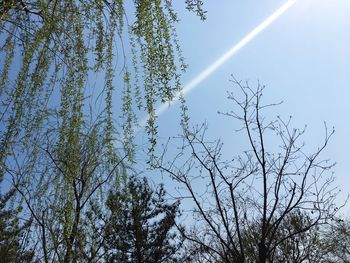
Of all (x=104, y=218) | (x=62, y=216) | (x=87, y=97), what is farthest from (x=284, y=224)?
(x=87, y=97)

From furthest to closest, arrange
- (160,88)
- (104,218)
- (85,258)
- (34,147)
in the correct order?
(104,218)
(85,258)
(34,147)
(160,88)

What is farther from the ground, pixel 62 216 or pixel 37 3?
pixel 37 3

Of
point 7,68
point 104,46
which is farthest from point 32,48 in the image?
point 104,46

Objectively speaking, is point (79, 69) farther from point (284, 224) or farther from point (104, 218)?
point (284, 224)

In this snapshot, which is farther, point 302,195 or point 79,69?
point 302,195

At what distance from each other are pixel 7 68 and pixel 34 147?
25.4 inches

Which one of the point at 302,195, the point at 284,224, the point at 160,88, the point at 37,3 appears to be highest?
the point at 284,224

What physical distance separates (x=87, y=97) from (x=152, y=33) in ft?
1.96

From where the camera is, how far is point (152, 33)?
2.03 meters

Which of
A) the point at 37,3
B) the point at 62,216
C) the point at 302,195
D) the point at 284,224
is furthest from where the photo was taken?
the point at 284,224

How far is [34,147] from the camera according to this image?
8.39ft

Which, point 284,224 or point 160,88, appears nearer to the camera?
point 160,88

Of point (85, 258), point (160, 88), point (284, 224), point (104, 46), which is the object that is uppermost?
point (284, 224)

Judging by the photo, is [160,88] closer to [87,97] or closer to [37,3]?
[87,97]
